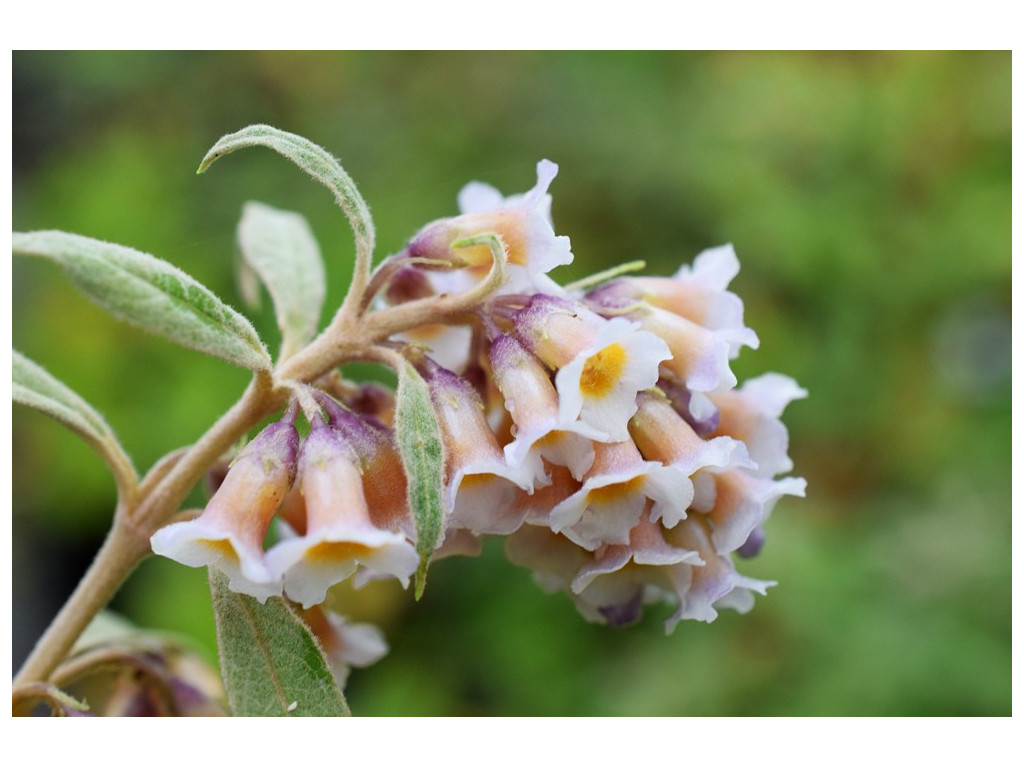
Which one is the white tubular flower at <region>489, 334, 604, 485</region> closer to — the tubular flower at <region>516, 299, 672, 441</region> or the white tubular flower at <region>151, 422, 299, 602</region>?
the tubular flower at <region>516, 299, 672, 441</region>

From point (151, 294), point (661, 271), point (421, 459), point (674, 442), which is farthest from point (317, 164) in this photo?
point (661, 271)

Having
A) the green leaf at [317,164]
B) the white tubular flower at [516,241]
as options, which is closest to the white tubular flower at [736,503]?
the white tubular flower at [516,241]

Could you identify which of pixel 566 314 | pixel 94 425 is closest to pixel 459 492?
pixel 566 314

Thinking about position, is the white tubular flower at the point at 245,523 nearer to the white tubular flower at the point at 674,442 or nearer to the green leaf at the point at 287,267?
the green leaf at the point at 287,267

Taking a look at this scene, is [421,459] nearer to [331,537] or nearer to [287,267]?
[331,537]

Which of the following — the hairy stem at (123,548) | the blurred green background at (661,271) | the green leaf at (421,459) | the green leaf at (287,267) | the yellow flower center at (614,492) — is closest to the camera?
the green leaf at (421,459)

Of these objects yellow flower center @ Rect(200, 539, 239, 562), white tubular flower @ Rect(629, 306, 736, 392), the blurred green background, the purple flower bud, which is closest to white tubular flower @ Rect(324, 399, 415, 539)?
yellow flower center @ Rect(200, 539, 239, 562)
